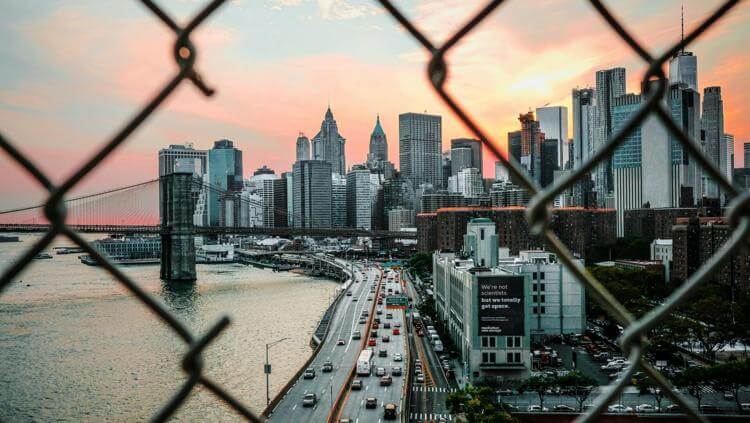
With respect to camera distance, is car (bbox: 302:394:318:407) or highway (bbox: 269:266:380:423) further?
car (bbox: 302:394:318:407)

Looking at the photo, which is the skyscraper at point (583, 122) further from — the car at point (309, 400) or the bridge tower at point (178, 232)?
the car at point (309, 400)

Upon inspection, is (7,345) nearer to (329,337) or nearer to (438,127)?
(329,337)

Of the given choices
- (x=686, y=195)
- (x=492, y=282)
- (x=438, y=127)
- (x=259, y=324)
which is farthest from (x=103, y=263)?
(x=438, y=127)

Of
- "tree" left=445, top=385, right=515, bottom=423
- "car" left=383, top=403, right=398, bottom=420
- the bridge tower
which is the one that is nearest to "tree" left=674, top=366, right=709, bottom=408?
"tree" left=445, top=385, right=515, bottom=423

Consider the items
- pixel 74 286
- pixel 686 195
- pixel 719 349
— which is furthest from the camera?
pixel 686 195

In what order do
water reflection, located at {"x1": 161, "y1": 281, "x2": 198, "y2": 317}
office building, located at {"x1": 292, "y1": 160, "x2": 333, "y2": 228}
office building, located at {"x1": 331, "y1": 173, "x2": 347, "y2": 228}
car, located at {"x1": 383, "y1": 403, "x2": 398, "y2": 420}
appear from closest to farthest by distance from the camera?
car, located at {"x1": 383, "y1": 403, "x2": 398, "y2": 420} → water reflection, located at {"x1": 161, "y1": 281, "x2": 198, "y2": 317} → office building, located at {"x1": 292, "y1": 160, "x2": 333, "y2": 228} → office building, located at {"x1": 331, "y1": 173, "x2": 347, "y2": 228}

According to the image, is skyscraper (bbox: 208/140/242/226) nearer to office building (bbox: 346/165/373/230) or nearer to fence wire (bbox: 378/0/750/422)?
office building (bbox: 346/165/373/230)
